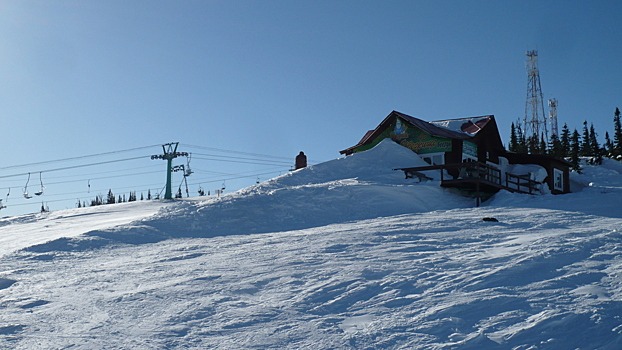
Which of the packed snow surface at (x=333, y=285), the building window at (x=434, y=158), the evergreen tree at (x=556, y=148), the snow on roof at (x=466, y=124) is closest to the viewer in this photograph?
the packed snow surface at (x=333, y=285)

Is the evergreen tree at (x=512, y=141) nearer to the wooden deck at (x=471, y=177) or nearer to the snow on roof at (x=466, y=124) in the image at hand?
the snow on roof at (x=466, y=124)

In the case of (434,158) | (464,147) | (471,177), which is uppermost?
(464,147)

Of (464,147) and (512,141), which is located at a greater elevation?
(512,141)

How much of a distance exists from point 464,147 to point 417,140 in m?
2.81

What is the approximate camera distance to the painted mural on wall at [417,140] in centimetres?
3806

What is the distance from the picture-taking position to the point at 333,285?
12.1m

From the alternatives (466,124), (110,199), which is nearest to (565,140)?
(466,124)

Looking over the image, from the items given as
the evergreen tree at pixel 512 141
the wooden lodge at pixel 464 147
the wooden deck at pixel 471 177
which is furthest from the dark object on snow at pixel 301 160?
the evergreen tree at pixel 512 141

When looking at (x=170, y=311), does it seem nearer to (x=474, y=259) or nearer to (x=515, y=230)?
(x=474, y=259)

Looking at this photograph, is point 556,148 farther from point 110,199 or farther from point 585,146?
point 110,199

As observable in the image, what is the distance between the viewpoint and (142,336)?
394 inches

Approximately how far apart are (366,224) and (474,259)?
8334 millimetres

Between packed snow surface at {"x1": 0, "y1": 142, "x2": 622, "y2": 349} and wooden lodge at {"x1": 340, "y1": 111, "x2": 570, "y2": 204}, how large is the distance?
1394cm

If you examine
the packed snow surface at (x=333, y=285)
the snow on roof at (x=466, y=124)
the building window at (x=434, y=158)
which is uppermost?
the snow on roof at (x=466, y=124)
